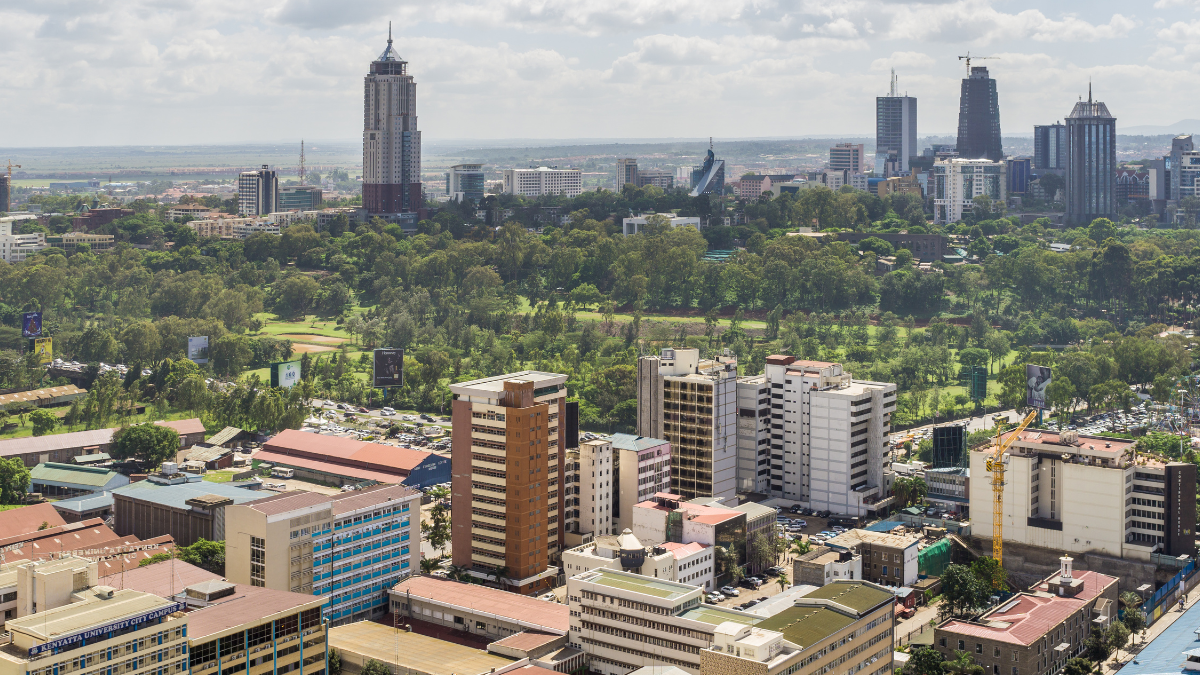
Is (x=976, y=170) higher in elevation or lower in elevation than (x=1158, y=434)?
higher

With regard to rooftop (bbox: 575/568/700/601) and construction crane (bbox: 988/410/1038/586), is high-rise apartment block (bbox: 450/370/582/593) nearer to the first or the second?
rooftop (bbox: 575/568/700/601)

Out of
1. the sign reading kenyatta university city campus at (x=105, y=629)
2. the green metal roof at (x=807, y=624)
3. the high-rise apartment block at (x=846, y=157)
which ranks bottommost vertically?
the green metal roof at (x=807, y=624)

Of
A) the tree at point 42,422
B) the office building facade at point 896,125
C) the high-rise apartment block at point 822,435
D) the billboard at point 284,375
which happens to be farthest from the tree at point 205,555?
the office building facade at point 896,125

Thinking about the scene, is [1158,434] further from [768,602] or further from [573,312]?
[573,312]

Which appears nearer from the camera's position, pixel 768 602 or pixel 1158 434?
pixel 768 602

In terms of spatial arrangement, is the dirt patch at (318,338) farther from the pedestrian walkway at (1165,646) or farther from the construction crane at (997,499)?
the pedestrian walkway at (1165,646)

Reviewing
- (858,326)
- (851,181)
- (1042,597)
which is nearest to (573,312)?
(858,326)
